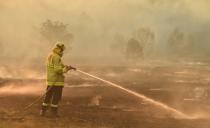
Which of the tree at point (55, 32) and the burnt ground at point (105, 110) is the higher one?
the tree at point (55, 32)

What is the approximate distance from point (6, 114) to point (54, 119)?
2.12m

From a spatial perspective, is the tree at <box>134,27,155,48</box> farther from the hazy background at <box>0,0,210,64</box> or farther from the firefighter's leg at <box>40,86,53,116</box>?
the firefighter's leg at <box>40,86,53,116</box>

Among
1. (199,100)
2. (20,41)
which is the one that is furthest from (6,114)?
(20,41)

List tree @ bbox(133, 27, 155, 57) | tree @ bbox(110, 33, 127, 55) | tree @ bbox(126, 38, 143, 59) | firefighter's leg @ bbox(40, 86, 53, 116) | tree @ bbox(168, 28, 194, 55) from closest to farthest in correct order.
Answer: firefighter's leg @ bbox(40, 86, 53, 116) < tree @ bbox(126, 38, 143, 59) < tree @ bbox(133, 27, 155, 57) < tree @ bbox(110, 33, 127, 55) < tree @ bbox(168, 28, 194, 55)

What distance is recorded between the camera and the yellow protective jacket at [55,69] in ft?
47.0

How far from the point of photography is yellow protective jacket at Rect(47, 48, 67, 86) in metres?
14.3

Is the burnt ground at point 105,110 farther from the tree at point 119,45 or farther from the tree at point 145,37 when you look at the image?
the tree at point 119,45

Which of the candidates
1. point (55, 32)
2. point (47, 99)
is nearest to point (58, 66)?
point (47, 99)

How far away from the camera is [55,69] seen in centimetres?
1430

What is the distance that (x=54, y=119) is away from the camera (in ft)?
46.9

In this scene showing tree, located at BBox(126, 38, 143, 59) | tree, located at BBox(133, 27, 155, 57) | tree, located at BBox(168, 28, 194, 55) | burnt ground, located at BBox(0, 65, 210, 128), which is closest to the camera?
burnt ground, located at BBox(0, 65, 210, 128)

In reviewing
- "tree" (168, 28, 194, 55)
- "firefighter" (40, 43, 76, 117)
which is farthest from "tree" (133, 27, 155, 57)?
"firefighter" (40, 43, 76, 117)

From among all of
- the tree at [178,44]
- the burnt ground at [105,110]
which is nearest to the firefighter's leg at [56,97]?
the burnt ground at [105,110]

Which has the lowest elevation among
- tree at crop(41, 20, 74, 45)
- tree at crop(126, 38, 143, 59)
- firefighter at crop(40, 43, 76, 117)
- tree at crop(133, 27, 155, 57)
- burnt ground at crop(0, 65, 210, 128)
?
burnt ground at crop(0, 65, 210, 128)
